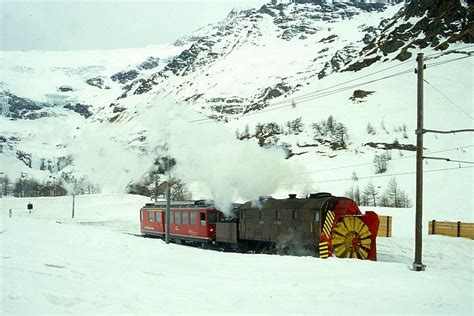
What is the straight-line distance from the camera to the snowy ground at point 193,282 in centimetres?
849

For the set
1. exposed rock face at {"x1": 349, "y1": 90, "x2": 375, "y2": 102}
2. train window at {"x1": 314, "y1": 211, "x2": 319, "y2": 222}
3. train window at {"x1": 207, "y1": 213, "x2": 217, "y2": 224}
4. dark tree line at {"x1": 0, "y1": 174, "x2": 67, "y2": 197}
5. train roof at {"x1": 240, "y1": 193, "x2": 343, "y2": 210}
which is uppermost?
exposed rock face at {"x1": 349, "y1": 90, "x2": 375, "y2": 102}

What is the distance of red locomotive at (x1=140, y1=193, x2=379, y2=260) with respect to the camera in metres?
20.1

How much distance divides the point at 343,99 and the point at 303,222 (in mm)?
98902

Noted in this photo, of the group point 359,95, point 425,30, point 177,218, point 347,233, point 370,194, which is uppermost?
point 425,30

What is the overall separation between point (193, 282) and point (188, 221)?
58.2 feet

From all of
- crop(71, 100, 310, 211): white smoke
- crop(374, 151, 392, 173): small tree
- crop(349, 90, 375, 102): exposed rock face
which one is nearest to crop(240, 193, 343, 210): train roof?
crop(71, 100, 310, 211): white smoke

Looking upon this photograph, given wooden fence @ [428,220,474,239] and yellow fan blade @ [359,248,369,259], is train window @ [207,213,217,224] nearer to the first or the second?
yellow fan blade @ [359,248,369,259]

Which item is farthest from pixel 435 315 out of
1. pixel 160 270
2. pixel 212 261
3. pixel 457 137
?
pixel 457 137

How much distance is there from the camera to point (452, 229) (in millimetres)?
31312

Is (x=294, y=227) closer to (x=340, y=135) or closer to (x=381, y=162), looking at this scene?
(x=381, y=162)

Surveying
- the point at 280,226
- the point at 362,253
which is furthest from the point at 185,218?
the point at 362,253

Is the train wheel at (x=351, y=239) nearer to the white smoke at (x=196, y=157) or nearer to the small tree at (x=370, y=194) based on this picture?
the white smoke at (x=196, y=157)

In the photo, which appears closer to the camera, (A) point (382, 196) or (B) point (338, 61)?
(A) point (382, 196)

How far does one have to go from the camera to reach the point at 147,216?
1457 inches
